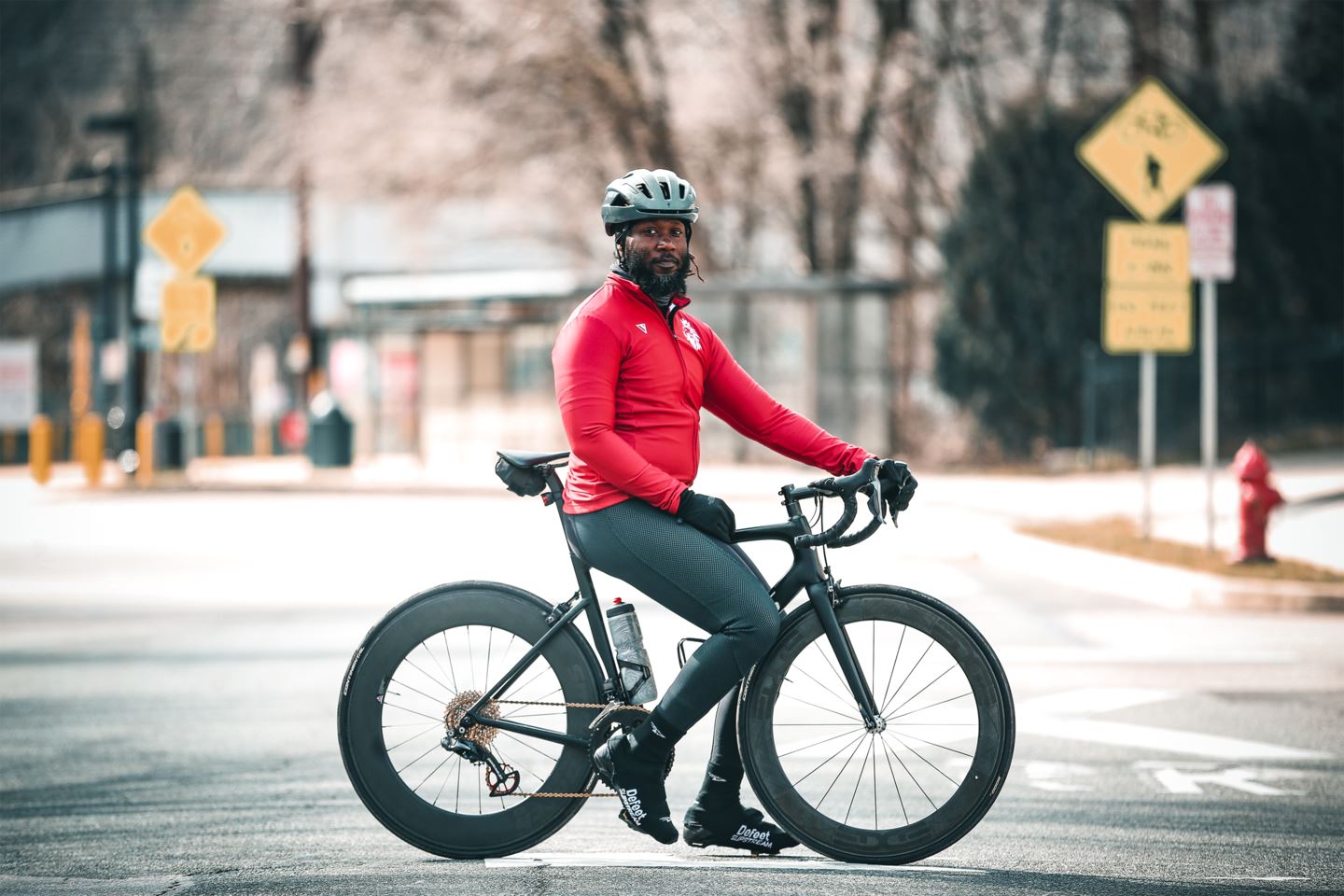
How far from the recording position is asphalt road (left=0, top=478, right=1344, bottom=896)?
5219 millimetres

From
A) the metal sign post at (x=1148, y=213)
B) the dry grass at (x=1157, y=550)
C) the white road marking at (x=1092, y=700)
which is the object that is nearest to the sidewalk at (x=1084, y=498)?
the dry grass at (x=1157, y=550)

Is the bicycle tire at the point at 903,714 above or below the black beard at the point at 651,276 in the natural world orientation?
below

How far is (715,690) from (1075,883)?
113 cm

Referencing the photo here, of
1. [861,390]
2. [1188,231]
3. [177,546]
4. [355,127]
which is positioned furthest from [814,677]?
[355,127]

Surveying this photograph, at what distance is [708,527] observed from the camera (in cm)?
485

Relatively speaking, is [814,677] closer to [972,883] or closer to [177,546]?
[972,883]

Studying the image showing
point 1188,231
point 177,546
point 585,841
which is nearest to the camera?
point 585,841

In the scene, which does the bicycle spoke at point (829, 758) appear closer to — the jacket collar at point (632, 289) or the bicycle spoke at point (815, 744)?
the bicycle spoke at point (815, 744)

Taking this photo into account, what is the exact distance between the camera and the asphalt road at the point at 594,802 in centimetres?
522

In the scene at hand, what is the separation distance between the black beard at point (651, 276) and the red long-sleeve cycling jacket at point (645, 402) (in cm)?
3

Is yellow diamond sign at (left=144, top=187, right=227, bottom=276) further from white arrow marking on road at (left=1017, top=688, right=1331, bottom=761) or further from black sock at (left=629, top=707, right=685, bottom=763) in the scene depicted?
black sock at (left=629, top=707, right=685, bottom=763)

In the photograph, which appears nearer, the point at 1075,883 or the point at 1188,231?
the point at 1075,883

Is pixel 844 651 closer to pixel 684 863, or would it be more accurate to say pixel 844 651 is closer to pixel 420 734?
pixel 684 863

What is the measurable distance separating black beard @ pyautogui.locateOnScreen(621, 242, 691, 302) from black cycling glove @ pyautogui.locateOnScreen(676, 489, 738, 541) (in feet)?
1.81
